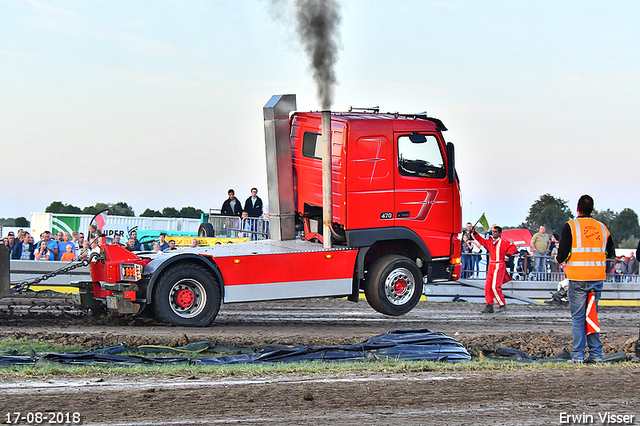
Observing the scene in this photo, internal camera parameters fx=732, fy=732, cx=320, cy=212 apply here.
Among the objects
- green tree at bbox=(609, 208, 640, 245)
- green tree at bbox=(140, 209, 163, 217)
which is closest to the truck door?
green tree at bbox=(140, 209, 163, 217)

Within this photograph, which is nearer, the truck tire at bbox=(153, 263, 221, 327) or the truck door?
the truck tire at bbox=(153, 263, 221, 327)

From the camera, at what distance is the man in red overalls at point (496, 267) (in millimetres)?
15539

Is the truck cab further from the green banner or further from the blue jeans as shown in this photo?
the green banner

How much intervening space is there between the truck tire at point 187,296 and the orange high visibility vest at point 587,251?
18.2 ft

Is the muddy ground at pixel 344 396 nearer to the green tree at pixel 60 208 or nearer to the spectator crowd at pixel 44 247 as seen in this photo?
the spectator crowd at pixel 44 247

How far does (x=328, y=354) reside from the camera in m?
8.50

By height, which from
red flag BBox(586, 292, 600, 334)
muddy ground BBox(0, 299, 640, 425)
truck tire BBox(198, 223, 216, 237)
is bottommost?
muddy ground BBox(0, 299, 640, 425)

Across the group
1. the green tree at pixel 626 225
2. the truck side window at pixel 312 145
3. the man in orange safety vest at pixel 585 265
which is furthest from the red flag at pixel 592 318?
the green tree at pixel 626 225

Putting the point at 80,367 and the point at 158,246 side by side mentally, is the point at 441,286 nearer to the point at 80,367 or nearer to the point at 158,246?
the point at 158,246

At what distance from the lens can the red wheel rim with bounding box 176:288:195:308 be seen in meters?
11.5

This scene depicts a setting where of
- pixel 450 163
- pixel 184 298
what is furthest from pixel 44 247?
pixel 450 163

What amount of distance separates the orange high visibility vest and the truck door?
4140 mm

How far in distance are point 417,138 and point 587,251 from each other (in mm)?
4616

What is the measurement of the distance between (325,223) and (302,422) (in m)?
7.12
